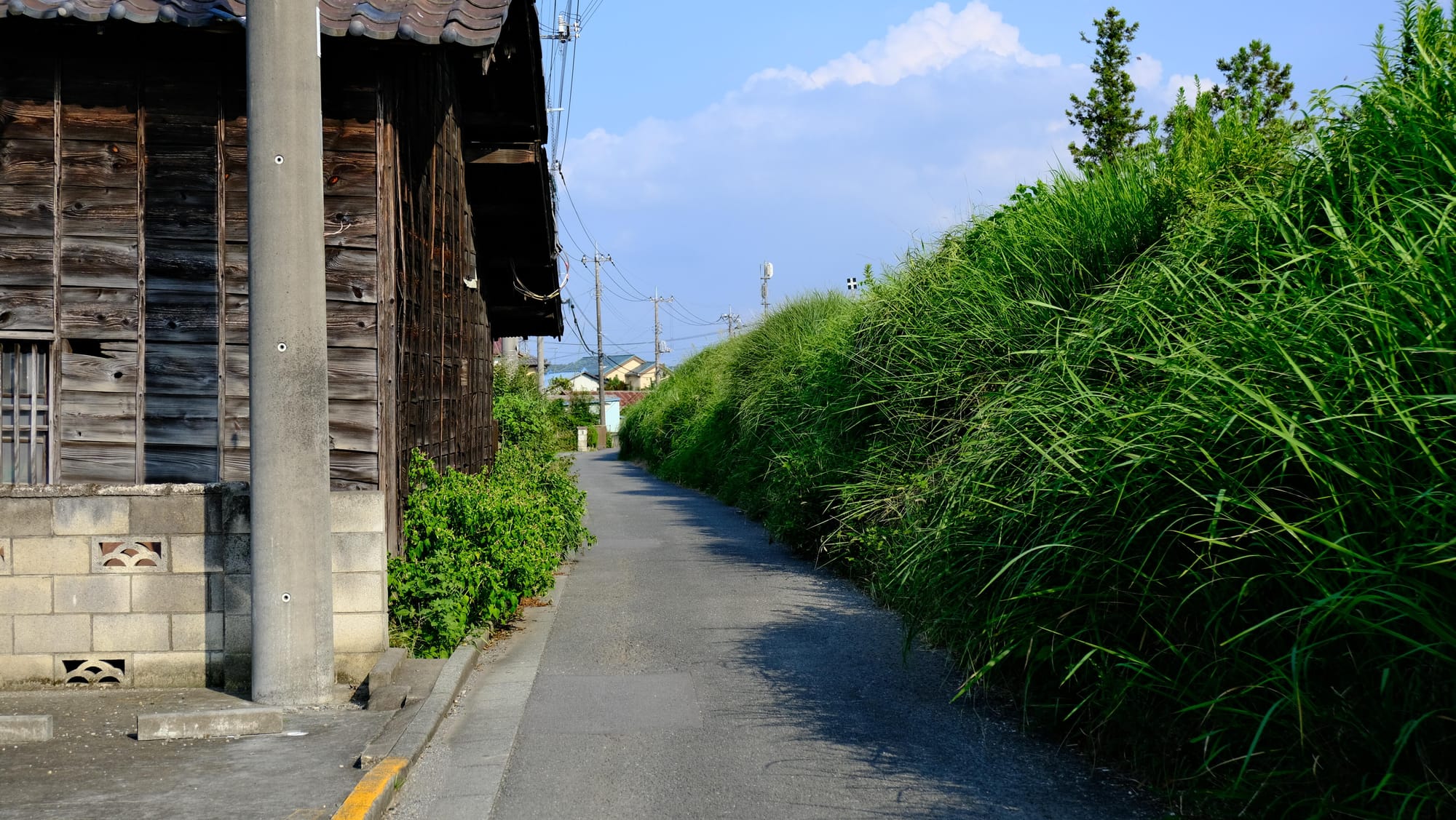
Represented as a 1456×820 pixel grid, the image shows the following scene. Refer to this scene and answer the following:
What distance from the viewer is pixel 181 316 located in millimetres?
7625

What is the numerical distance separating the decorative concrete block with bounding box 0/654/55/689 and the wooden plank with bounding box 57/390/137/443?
1486 mm

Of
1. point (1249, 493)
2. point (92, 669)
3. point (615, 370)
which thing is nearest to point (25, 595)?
point (92, 669)

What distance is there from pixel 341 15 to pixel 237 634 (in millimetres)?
4112

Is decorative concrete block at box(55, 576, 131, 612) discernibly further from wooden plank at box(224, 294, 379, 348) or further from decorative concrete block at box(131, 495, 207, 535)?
wooden plank at box(224, 294, 379, 348)

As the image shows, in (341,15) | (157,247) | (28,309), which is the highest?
(341,15)

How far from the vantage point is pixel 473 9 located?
7.57 meters

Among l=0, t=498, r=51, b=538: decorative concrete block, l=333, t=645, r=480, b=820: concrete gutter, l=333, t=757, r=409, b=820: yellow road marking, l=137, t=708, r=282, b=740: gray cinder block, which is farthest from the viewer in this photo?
l=0, t=498, r=51, b=538: decorative concrete block

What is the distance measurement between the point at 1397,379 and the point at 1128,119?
2058 centimetres

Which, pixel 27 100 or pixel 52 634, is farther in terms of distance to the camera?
pixel 27 100

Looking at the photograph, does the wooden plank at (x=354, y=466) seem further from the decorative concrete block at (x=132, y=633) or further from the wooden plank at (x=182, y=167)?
the wooden plank at (x=182, y=167)

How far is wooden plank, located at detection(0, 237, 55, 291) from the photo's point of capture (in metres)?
7.53

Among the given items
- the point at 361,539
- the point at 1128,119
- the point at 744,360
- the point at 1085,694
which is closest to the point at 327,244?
the point at 361,539

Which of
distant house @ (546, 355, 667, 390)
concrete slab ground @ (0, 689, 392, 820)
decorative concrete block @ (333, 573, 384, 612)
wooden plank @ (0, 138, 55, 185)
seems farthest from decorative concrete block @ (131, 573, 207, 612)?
distant house @ (546, 355, 667, 390)

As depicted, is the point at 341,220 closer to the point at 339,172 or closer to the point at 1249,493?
the point at 339,172
